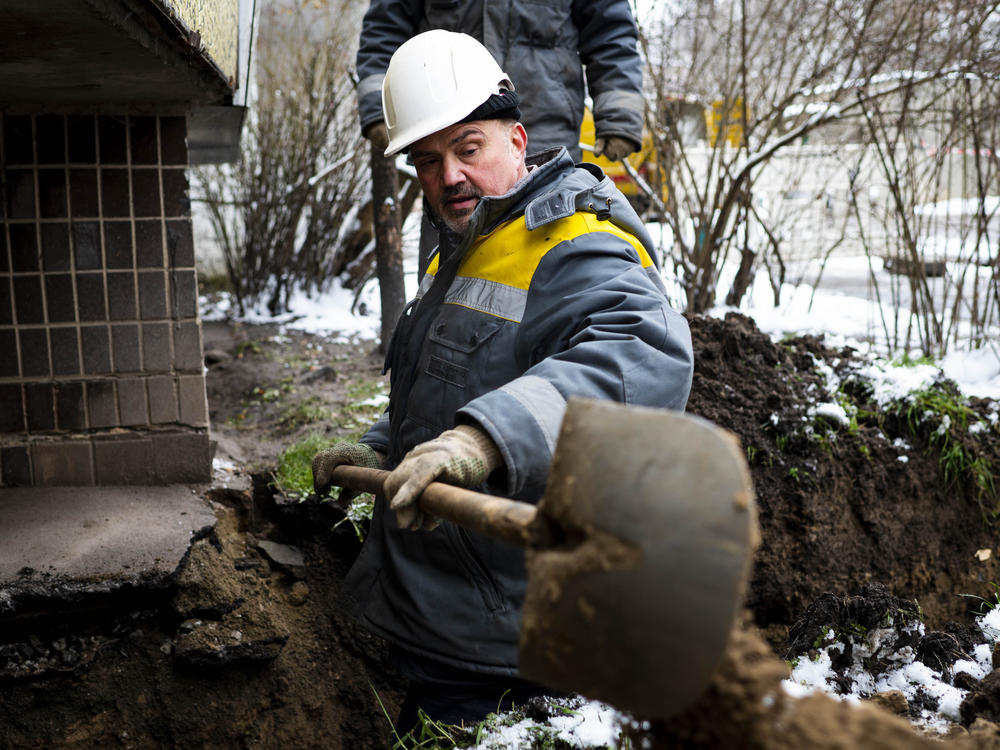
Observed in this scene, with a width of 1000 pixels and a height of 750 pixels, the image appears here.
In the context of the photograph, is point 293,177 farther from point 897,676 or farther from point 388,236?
point 897,676

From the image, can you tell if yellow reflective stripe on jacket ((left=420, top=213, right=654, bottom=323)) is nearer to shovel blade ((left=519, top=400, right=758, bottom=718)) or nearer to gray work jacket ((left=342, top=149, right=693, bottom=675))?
gray work jacket ((left=342, top=149, right=693, bottom=675))

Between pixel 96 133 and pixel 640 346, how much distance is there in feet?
7.94

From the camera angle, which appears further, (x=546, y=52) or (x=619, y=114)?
(x=619, y=114)

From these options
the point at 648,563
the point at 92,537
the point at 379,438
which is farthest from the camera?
the point at 92,537

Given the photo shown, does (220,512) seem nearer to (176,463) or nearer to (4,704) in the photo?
(176,463)

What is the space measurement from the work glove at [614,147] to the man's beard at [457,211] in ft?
5.16

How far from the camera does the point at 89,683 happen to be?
285 cm

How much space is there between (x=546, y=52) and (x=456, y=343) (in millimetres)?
1869

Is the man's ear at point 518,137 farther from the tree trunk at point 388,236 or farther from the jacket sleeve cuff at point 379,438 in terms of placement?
the tree trunk at point 388,236

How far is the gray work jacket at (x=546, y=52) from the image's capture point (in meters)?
3.43

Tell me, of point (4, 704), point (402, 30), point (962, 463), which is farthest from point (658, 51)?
point (4, 704)

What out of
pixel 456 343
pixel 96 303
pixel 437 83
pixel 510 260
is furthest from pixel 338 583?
pixel 437 83

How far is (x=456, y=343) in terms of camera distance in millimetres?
2172

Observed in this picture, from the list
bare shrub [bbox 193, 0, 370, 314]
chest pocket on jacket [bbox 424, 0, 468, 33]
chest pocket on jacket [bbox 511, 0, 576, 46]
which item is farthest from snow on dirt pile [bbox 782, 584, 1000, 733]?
bare shrub [bbox 193, 0, 370, 314]
